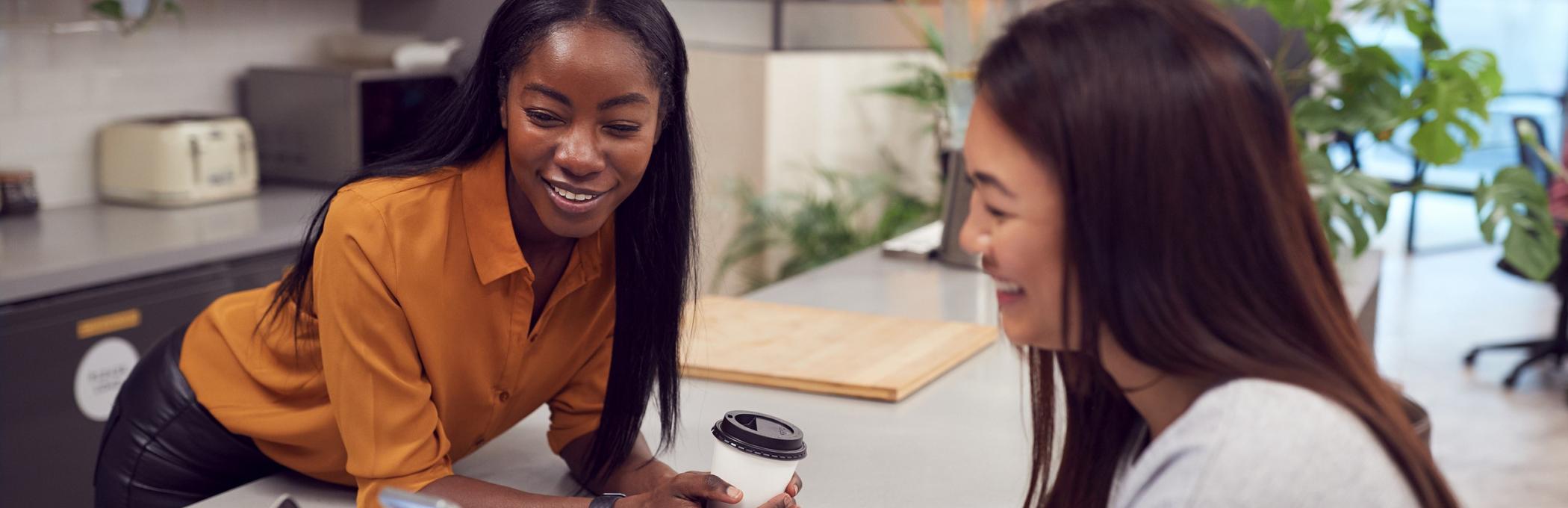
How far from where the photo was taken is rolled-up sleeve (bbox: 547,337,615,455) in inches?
59.3

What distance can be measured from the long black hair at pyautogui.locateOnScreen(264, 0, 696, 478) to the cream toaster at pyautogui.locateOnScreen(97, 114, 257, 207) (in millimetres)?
1968

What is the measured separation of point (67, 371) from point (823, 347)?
5.10ft

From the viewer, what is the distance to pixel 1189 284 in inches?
34.0

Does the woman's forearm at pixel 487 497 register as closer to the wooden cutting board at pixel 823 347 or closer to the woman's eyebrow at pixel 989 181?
the wooden cutting board at pixel 823 347

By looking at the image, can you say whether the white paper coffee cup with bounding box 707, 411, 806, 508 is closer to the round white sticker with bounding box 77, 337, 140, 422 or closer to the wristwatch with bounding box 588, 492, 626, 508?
the wristwatch with bounding box 588, 492, 626, 508

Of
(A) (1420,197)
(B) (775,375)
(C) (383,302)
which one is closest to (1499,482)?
(B) (775,375)

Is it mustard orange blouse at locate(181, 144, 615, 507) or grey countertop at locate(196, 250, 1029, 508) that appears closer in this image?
mustard orange blouse at locate(181, 144, 615, 507)

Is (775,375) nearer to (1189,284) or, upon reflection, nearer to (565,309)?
(565,309)

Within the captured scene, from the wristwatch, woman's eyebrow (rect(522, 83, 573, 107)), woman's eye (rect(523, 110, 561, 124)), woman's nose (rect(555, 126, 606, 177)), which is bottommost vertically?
the wristwatch

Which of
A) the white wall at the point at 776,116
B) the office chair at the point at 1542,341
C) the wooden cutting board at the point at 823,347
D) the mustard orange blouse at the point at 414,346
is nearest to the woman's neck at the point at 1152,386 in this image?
the mustard orange blouse at the point at 414,346

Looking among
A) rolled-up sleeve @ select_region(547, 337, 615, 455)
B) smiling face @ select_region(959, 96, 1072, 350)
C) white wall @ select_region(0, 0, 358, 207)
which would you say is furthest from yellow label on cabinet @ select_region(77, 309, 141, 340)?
smiling face @ select_region(959, 96, 1072, 350)

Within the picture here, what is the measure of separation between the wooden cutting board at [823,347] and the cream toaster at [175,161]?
5.25 ft

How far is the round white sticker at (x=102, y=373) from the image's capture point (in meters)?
2.62

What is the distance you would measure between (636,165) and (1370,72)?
1924 mm
